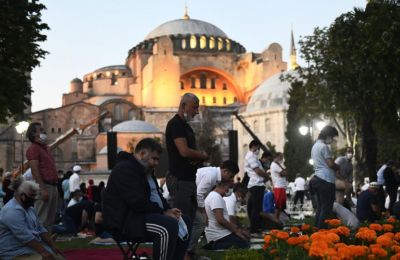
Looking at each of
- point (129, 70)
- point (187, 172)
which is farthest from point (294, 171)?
point (129, 70)

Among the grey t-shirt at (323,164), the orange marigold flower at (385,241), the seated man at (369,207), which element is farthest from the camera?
the seated man at (369,207)

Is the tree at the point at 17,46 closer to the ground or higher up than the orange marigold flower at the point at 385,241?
higher up

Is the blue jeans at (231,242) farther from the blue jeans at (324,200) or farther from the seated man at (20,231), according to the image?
the seated man at (20,231)

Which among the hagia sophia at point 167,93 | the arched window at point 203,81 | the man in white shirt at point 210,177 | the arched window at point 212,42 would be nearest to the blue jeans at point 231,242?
the man in white shirt at point 210,177

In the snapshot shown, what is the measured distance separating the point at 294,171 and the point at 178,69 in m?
38.7

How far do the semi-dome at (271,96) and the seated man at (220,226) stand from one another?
51632 mm

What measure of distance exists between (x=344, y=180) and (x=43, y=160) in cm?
681

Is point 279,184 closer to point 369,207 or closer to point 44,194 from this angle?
point 369,207

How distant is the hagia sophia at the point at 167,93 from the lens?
215ft

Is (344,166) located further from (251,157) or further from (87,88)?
(87,88)

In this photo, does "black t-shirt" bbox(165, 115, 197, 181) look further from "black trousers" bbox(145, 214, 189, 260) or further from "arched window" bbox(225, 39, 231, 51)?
"arched window" bbox(225, 39, 231, 51)

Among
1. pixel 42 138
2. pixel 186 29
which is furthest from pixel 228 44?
pixel 42 138

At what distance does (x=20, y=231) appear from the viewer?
6.37 m

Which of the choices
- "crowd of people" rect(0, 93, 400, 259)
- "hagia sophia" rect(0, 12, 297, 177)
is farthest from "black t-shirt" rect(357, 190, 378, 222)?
"hagia sophia" rect(0, 12, 297, 177)
